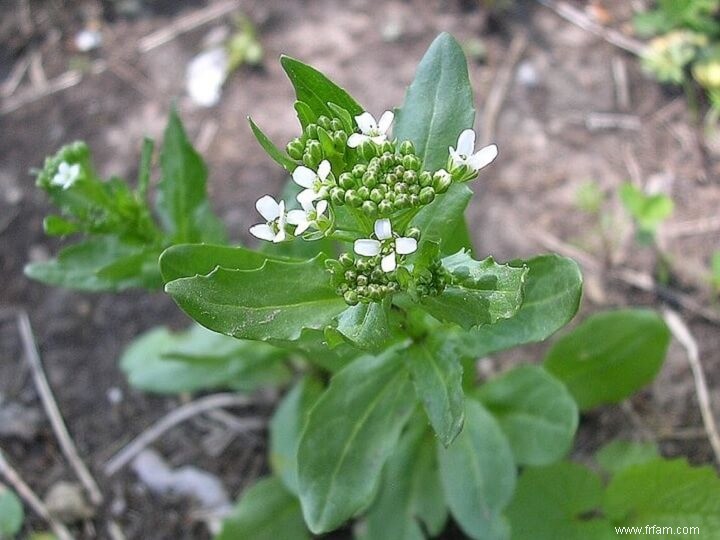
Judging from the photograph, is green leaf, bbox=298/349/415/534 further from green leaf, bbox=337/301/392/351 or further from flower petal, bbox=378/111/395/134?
flower petal, bbox=378/111/395/134

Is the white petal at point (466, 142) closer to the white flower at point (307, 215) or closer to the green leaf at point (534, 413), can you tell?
the white flower at point (307, 215)

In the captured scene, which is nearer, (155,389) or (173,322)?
(155,389)

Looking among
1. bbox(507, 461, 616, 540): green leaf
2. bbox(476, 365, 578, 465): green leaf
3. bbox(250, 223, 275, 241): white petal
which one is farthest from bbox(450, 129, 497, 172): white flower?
bbox(507, 461, 616, 540): green leaf

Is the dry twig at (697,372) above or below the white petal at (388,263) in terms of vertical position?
below

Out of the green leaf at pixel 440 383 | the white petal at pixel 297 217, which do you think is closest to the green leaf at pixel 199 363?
the green leaf at pixel 440 383

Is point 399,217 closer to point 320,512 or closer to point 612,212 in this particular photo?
point 320,512

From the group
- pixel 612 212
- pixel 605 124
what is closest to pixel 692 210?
pixel 612 212
